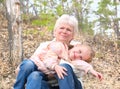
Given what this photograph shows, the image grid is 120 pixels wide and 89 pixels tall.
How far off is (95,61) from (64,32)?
529 cm

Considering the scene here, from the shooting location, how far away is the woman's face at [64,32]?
131 inches

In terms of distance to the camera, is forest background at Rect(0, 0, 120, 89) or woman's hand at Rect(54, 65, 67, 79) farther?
forest background at Rect(0, 0, 120, 89)

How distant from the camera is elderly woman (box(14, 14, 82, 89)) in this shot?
3.06 metres

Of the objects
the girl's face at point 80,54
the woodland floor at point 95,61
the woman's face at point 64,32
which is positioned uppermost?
the woman's face at point 64,32

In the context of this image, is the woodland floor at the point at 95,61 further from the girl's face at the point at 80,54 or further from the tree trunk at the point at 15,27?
the girl's face at the point at 80,54

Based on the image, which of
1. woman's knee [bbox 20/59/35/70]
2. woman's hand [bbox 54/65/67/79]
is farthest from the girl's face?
woman's knee [bbox 20/59/35/70]

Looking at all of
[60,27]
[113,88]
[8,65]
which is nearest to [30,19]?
[8,65]

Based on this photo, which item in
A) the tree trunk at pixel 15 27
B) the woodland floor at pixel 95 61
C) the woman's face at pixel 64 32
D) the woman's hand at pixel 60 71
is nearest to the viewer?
the woman's hand at pixel 60 71

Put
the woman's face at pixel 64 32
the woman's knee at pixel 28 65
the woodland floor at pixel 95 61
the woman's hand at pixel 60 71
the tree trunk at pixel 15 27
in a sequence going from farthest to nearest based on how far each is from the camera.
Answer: the woodland floor at pixel 95 61 → the tree trunk at pixel 15 27 → the woman's face at pixel 64 32 → the woman's knee at pixel 28 65 → the woman's hand at pixel 60 71

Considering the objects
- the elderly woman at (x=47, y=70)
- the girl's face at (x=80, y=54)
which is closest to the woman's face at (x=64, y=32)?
the elderly woman at (x=47, y=70)

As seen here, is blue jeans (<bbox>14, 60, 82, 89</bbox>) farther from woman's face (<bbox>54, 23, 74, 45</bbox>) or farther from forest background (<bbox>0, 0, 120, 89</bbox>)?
forest background (<bbox>0, 0, 120, 89</bbox>)

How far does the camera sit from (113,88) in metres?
7.03

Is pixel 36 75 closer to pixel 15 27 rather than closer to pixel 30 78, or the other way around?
pixel 30 78

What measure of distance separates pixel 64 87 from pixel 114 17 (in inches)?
250
